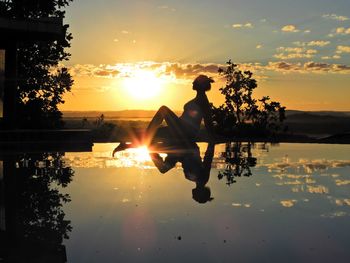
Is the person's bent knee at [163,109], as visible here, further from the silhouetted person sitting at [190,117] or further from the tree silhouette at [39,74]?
the tree silhouette at [39,74]

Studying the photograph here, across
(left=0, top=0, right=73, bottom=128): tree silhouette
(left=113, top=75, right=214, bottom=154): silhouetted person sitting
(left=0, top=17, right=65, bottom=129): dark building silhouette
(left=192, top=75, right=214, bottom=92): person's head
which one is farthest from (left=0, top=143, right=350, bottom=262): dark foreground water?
(left=0, top=0, right=73, bottom=128): tree silhouette

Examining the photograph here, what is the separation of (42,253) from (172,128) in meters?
11.0

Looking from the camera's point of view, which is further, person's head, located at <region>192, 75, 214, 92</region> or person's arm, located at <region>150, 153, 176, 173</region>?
person's head, located at <region>192, 75, 214, 92</region>

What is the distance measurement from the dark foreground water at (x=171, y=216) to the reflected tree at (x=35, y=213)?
1 centimetres

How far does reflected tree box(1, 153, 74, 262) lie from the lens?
4.30 m

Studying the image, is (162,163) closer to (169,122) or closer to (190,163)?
(190,163)

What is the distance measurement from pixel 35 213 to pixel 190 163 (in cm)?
628

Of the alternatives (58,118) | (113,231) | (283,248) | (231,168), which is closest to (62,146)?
(58,118)

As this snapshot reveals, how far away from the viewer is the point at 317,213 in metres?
6.02

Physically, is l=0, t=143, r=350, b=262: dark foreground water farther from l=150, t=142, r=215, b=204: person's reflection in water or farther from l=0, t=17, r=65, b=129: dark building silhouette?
l=0, t=17, r=65, b=129: dark building silhouette

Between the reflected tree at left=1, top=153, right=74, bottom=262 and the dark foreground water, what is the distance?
0.04ft

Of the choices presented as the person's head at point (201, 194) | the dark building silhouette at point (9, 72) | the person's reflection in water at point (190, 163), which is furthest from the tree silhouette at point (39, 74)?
the person's head at point (201, 194)

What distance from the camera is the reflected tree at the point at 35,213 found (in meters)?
4.30

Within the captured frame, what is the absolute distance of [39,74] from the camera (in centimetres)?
2230
